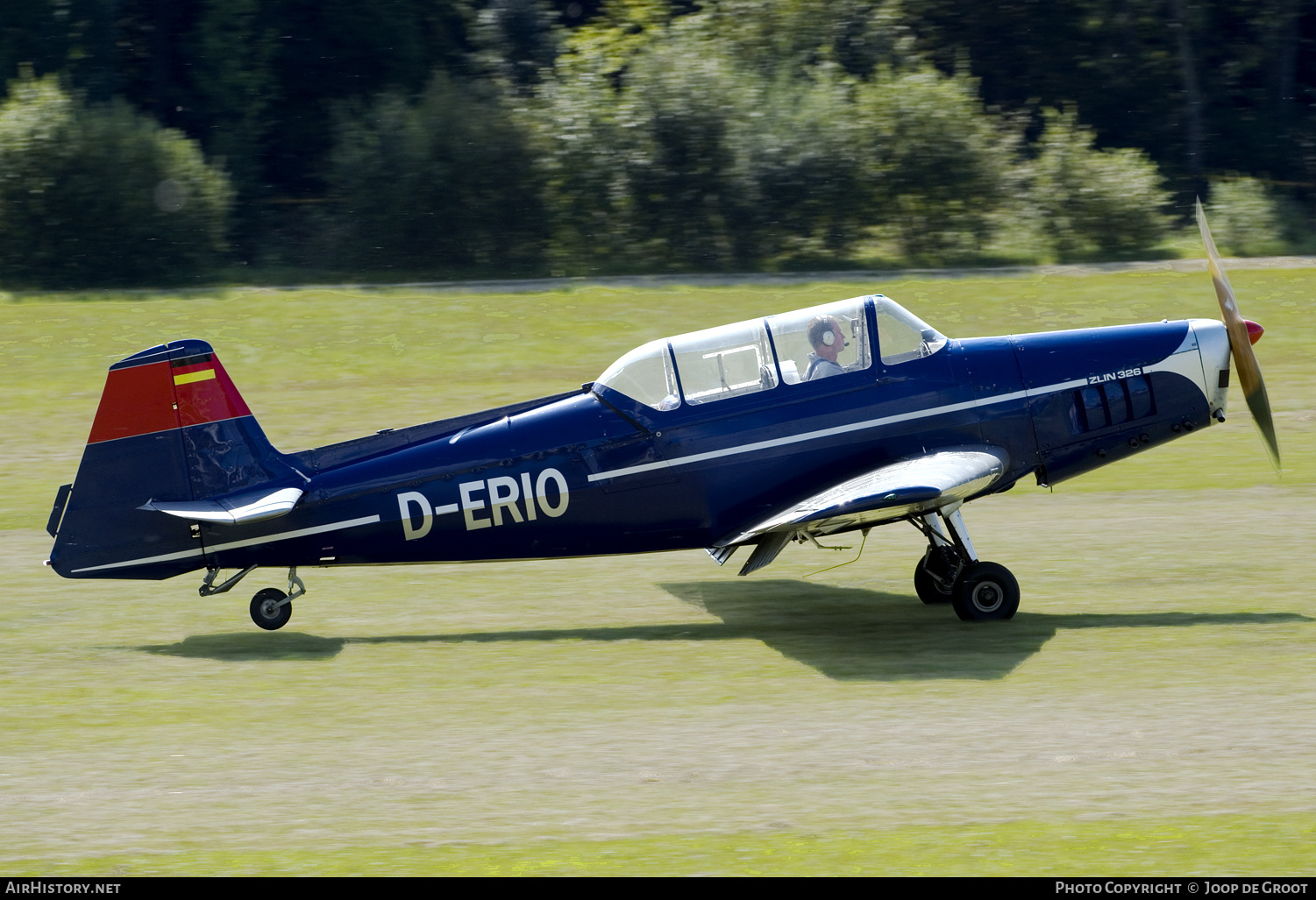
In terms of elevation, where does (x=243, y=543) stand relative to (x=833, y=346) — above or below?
below

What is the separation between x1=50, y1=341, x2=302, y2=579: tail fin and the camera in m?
11.0

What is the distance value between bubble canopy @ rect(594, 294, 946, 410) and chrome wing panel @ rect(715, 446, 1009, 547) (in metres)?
0.91

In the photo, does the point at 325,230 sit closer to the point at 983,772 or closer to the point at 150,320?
the point at 150,320

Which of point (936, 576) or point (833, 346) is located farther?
point (936, 576)

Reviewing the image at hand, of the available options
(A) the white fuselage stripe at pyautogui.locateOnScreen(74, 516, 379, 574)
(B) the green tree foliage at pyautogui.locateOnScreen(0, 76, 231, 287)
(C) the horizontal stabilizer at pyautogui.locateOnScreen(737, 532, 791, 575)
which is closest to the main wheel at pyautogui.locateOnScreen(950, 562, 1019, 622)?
(C) the horizontal stabilizer at pyautogui.locateOnScreen(737, 532, 791, 575)

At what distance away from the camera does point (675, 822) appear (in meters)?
7.42

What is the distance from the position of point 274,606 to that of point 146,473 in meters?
1.43

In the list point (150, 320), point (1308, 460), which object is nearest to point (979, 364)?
point (1308, 460)

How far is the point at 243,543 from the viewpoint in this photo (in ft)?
36.3

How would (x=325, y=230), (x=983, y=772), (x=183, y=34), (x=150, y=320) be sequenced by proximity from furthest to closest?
(x=183, y=34) < (x=325, y=230) < (x=150, y=320) < (x=983, y=772)

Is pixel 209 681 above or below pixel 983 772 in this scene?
below

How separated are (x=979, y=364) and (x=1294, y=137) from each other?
4421cm

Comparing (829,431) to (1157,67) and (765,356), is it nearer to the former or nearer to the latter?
(765,356)

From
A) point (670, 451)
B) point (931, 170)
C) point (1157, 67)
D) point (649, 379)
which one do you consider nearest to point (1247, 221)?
point (931, 170)
